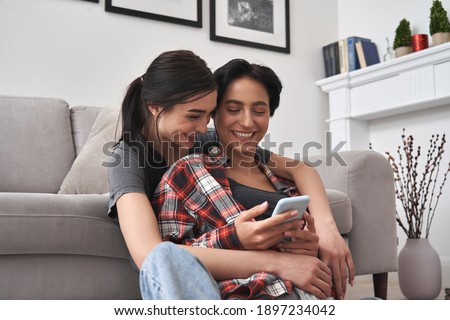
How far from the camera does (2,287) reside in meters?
1.28

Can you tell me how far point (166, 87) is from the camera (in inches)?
50.4

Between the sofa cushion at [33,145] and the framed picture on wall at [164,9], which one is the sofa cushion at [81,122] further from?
the framed picture on wall at [164,9]

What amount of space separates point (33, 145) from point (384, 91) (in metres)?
2.11

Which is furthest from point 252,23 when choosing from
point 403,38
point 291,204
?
point 291,204

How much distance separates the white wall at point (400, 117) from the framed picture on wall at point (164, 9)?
1183mm

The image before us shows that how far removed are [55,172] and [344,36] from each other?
240 centimetres

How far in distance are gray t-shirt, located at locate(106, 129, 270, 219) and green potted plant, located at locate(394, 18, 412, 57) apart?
6.41ft

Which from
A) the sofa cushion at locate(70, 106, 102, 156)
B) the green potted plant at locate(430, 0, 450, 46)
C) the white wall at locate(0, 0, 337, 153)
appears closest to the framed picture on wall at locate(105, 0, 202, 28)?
the white wall at locate(0, 0, 337, 153)

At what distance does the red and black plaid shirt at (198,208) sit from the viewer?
1.06 m

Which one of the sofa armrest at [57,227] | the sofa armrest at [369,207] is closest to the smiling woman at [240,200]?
the sofa armrest at [57,227]

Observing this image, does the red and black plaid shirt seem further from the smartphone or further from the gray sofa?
the gray sofa

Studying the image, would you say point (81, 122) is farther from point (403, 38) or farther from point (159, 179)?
point (403, 38)

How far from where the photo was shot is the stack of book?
128 inches

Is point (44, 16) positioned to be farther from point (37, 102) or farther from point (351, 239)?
point (351, 239)
